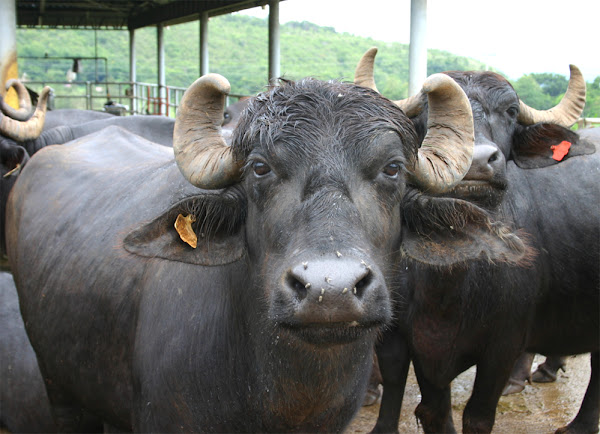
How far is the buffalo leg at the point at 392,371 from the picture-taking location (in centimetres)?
448

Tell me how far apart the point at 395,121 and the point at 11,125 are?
6.19 meters

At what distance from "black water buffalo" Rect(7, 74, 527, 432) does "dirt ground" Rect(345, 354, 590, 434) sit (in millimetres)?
2557

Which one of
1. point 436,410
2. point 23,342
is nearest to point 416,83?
point 436,410

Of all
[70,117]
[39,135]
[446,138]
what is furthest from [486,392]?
[70,117]

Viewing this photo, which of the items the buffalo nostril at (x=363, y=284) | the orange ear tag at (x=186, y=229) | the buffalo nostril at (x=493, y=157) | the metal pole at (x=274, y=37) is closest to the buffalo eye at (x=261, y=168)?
the orange ear tag at (x=186, y=229)

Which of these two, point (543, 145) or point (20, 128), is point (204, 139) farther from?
point (20, 128)

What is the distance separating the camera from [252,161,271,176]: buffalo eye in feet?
8.26

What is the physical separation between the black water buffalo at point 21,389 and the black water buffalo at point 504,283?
2.59 m

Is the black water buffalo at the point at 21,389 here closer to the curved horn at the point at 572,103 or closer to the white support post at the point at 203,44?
the curved horn at the point at 572,103

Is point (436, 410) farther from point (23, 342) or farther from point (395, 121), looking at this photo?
point (23, 342)

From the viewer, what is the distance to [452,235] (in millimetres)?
2924

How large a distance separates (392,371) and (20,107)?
6.72 metres

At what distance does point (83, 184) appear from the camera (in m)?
4.30

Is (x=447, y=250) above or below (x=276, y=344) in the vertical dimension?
above
